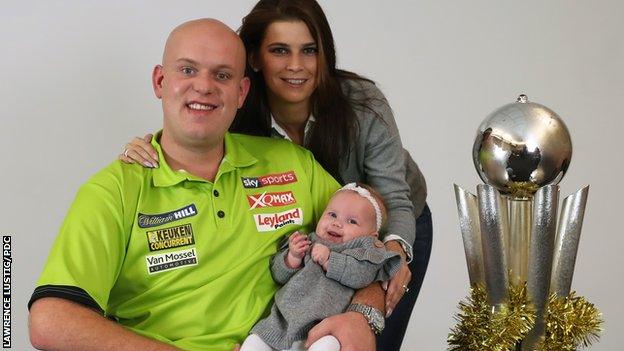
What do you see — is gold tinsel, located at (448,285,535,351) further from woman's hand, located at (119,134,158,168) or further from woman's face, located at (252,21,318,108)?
woman's hand, located at (119,134,158,168)

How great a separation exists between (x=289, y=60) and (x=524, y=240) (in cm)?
75

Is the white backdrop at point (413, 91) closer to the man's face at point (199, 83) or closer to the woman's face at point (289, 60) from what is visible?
the woman's face at point (289, 60)

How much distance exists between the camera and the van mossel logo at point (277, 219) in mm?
2348

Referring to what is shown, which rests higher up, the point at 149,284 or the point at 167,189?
the point at 167,189

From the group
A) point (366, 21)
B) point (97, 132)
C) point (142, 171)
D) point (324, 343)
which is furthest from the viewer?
point (366, 21)

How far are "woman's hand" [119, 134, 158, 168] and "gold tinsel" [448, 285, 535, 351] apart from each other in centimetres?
82

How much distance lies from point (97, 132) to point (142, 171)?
32.8 inches

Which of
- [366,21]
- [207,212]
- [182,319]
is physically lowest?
[182,319]

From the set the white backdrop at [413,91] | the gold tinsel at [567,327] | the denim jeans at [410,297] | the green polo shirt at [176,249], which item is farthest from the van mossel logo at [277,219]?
the white backdrop at [413,91]

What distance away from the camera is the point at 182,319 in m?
2.21

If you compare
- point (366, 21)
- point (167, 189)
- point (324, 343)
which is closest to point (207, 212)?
point (167, 189)

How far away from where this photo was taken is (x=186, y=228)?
224 centimetres

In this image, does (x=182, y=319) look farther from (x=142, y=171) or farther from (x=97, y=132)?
(x=97, y=132)

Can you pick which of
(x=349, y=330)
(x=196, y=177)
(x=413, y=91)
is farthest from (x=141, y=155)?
(x=413, y=91)
